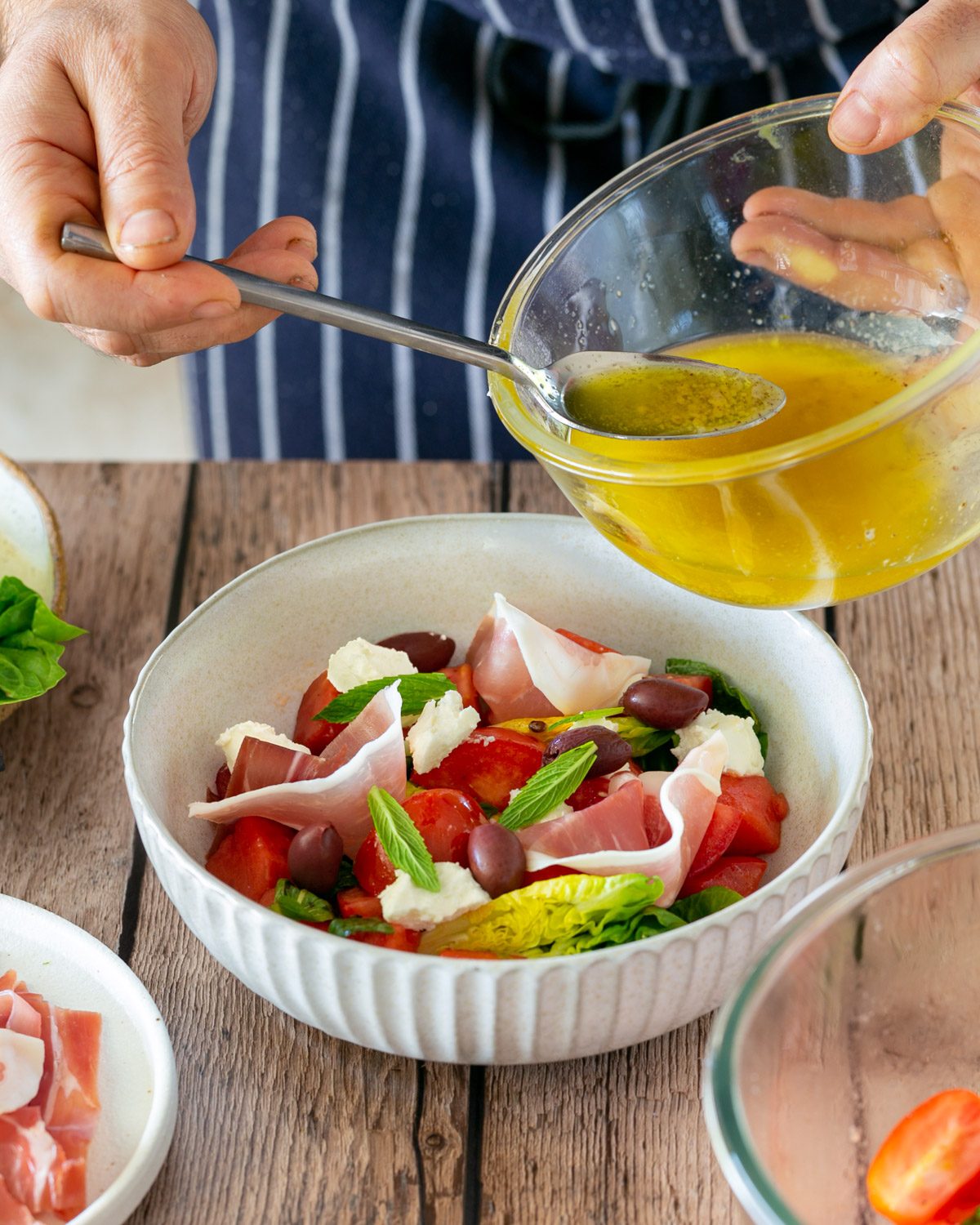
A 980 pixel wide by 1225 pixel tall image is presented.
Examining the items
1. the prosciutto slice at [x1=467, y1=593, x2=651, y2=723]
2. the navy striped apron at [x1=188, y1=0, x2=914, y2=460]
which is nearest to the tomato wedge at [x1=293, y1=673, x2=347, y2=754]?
the prosciutto slice at [x1=467, y1=593, x2=651, y2=723]

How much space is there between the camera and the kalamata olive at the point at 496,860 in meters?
0.90

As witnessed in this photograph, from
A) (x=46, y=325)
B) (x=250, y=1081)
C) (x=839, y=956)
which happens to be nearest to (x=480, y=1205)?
(x=250, y=1081)

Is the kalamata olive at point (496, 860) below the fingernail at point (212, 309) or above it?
below

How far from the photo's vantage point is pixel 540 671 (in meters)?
1.09

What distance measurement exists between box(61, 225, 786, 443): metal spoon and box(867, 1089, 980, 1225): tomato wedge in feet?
1.49

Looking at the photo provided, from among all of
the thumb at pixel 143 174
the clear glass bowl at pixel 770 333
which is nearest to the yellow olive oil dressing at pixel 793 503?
the clear glass bowl at pixel 770 333

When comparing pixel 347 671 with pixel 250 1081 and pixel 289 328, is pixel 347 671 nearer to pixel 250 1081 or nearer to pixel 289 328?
pixel 250 1081

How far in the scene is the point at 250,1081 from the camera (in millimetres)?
948

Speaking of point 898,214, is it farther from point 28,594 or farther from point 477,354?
point 28,594

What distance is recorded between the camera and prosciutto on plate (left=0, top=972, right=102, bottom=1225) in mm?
825

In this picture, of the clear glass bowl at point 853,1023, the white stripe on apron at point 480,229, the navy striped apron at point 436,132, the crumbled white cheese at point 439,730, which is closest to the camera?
the clear glass bowl at point 853,1023

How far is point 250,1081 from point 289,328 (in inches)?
43.4

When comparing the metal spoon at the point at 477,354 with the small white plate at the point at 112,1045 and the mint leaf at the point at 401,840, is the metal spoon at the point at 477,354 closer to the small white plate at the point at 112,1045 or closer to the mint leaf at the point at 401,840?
the mint leaf at the point at 401,840

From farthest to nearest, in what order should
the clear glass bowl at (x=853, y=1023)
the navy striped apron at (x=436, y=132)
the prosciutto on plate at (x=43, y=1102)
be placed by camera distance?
the navy striped apron at (x=436, y=132) < the prosciutto on plate at (x=43, y=1102) < the clear glass bowl at (x=853, y=1023)
